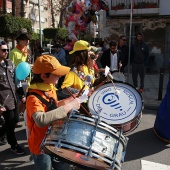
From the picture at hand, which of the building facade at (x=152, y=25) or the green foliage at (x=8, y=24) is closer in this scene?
the building facade at (x=152, y=25)

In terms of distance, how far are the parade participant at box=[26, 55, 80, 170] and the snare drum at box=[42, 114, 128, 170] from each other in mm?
98

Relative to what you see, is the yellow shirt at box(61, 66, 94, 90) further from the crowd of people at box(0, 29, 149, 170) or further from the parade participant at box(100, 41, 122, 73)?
the parade participant at box(100, 41, 122, 73)

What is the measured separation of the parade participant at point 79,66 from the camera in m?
3.09

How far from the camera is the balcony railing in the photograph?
1265cm

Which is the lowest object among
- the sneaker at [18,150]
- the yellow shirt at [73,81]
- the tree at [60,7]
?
the sneaker at [18,150]

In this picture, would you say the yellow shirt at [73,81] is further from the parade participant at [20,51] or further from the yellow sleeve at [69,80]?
the parade participant at [20,51]

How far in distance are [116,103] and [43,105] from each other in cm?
120

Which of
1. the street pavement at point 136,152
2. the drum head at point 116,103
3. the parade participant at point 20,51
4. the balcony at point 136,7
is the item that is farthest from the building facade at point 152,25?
the drum head at point 116,103

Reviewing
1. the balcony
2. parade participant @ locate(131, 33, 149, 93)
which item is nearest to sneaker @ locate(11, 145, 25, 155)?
parade participant @ locate(131, 33, 149, 93)

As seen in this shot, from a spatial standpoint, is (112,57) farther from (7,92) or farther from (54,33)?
(54,33)

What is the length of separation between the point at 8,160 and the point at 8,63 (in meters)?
1.38

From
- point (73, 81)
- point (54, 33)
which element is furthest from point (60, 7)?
point (73, 81)

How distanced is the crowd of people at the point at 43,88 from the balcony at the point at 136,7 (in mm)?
7015

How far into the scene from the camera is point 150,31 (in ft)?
40.8
